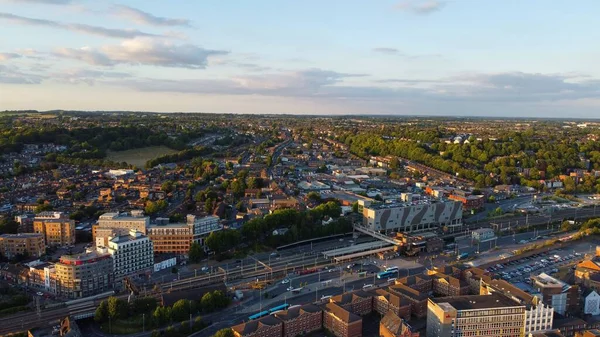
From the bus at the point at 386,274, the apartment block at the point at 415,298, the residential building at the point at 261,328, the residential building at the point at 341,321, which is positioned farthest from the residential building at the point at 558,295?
the residential building at the point at 261,328

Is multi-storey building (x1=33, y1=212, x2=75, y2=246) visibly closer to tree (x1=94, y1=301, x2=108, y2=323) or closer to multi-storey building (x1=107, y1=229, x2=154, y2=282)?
multi-storey building (x1=107, y1=229, x2=154, y2=282)

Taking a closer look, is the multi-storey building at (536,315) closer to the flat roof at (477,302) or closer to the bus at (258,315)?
the flat roof at (477,302)

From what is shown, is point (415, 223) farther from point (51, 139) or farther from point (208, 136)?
point (208, 136)

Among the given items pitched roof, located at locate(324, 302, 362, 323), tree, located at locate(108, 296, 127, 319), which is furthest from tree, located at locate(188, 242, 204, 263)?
pitched roof, located at locate(324, 302, 362, 323)

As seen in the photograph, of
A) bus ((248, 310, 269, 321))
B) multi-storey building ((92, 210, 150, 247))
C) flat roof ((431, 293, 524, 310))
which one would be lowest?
bus ((248, 310, 269, 321))

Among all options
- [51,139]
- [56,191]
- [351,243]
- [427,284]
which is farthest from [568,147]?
[51,139]

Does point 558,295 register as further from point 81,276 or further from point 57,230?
point 57,230
